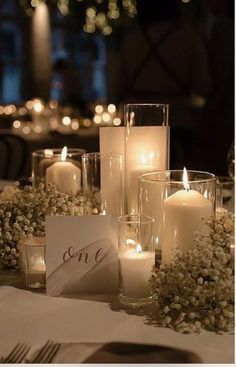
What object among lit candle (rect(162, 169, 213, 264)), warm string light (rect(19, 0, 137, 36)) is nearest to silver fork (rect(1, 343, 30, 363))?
lit candle (rect(162, 169, 213, 264))

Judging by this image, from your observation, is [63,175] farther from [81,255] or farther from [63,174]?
[81,255]

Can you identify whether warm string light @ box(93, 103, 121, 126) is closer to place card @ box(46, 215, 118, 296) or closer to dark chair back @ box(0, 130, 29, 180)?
dark chair back @ box(0, 130, 29, 180)

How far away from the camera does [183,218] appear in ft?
3.98

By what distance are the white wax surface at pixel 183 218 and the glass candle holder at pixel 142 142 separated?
0.23m

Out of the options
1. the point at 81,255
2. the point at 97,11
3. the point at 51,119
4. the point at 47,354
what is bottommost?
the point at 47,354

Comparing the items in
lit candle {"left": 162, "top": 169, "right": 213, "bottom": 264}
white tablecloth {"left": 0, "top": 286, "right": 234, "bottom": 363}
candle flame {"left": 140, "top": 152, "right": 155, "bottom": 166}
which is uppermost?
candle flame {"left": 140, "top": 152, "right": 155, "bottom": 166}

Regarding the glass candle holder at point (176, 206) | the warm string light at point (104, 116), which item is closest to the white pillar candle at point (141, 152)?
the glass candle holder at point (176, 206)

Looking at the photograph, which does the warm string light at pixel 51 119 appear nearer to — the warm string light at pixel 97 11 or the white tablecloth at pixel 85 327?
the warm string light at pixel 97 11

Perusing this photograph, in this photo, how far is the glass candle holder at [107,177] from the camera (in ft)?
4.67

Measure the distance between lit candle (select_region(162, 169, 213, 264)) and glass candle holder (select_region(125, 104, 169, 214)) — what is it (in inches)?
8.9

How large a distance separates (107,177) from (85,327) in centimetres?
43

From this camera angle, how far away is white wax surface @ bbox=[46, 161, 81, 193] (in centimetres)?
167

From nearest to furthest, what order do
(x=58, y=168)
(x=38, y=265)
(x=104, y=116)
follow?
1. (x=38, y=265)
2. (x=58, y=168)
3. (x=104, y=116)

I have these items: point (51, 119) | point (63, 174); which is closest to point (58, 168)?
point (63, 174)
